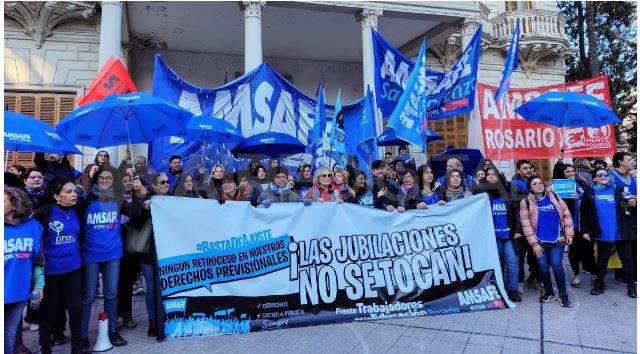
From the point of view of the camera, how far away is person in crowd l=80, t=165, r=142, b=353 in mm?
3971

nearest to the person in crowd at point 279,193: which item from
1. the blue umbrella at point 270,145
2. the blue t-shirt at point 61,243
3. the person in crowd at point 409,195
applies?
the person in crowd at point 409,195

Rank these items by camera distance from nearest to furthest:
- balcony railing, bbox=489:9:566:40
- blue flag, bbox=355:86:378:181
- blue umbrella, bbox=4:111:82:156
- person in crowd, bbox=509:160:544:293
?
blue umbrella, bbox=4:111:82:156
person in crowd, bbox=509:160:544:293
blue flag, bbox=355:86:378:181
balcony railing, bbox=489:9:566:40

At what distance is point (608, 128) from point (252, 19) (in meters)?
8.96

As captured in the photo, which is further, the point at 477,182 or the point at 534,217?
the point at 477,182

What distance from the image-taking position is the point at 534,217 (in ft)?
17.6

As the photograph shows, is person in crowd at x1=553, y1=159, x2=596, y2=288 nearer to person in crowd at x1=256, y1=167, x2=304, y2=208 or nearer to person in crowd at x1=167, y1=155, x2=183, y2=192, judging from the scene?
person in crowd at x1=256, y1=167, x2=304, y2=208

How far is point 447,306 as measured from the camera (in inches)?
194

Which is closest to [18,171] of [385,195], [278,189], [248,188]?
[248,188]

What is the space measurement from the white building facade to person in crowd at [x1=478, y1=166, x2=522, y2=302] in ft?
22.0

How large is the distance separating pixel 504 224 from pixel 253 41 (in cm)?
781

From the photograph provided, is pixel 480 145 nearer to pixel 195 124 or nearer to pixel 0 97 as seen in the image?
pixel 195 124

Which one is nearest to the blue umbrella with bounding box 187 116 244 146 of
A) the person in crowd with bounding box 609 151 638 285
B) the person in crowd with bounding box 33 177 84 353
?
the person in crowd with bounding box 33 177 84 353

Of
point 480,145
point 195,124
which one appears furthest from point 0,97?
point 480,145

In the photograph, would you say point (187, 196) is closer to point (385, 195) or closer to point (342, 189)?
point (342, 189)
